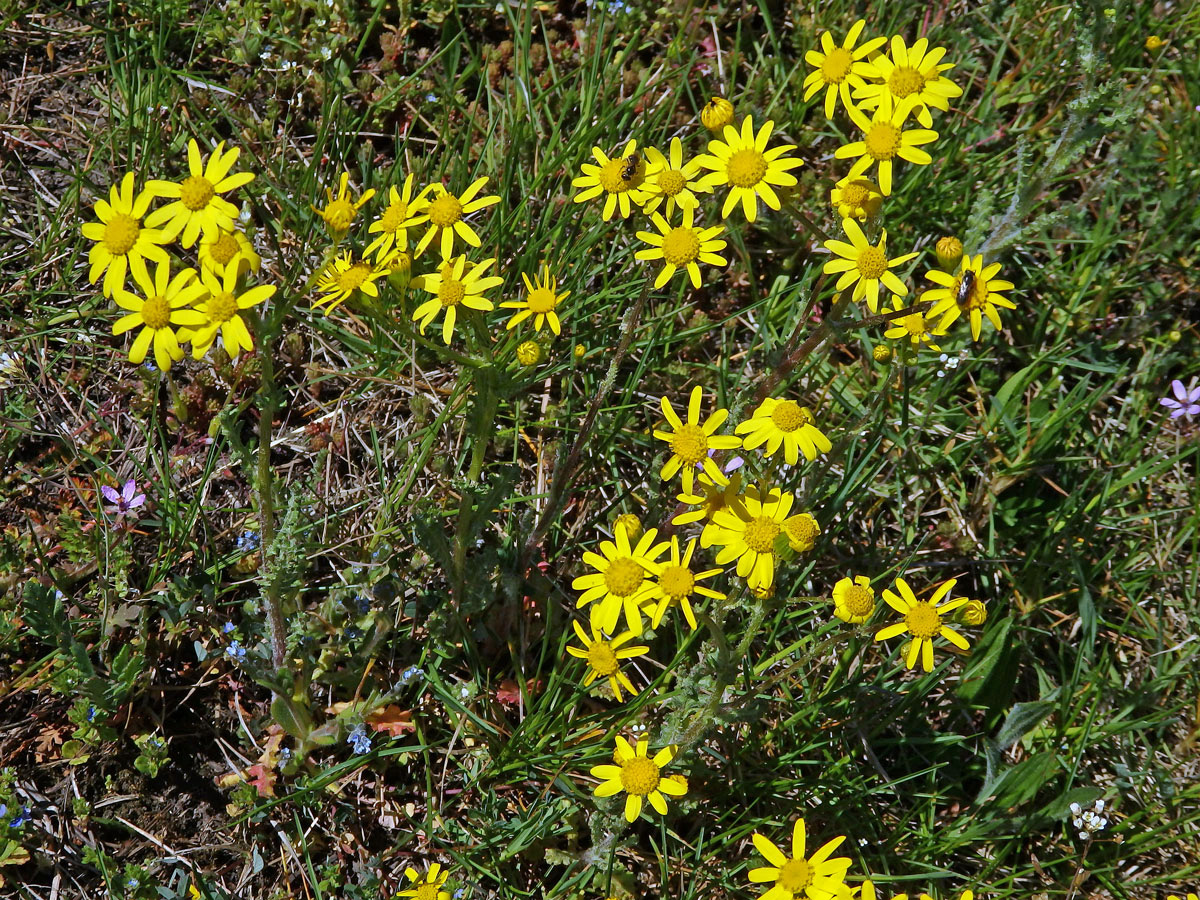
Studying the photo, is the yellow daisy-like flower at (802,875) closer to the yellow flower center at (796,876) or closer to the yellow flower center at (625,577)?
the yellow flower center at (796,876)

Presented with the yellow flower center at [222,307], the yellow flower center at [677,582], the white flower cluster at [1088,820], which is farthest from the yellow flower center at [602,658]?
the white flower cluster at [1088,820]

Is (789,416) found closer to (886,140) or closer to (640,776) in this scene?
(886,140)

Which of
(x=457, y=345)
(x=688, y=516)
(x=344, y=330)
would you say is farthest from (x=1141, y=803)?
(x=344, y=330)

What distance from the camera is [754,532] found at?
3000mm

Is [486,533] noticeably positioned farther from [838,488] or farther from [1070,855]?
[1070,855]

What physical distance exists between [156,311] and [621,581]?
1.55 m

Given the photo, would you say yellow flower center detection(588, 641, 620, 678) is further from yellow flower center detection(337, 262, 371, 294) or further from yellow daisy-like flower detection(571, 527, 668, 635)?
yellow flower center detection(337, 262, 371, 294)

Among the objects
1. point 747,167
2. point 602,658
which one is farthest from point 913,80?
point 602,658

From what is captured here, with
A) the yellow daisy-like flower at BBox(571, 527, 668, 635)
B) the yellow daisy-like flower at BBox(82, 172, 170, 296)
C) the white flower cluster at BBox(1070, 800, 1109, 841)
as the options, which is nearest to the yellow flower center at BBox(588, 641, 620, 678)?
the yellow daisy-like flower at BBox(571, 527, 668, 635)

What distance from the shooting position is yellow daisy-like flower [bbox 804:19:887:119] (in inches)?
133

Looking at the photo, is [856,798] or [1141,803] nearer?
[856,798]

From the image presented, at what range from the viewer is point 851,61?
346 centimetres

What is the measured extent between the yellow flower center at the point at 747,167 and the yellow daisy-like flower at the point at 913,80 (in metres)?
0.44

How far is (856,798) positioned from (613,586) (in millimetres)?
1343
